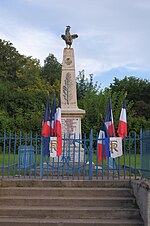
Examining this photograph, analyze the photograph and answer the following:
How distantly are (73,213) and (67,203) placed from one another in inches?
18.4

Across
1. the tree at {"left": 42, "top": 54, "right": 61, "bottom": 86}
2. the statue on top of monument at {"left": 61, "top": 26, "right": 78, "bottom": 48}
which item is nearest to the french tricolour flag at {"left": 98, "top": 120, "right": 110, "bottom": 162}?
the statue on top of monument at {"left": 61, "top": 26, "right": 78, "bottom": 48}

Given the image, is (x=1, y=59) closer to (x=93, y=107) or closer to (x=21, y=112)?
(x=21, y=112)

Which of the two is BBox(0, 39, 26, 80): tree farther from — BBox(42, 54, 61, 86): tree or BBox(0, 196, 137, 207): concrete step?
BBox(0, 196, 137, 207): concrete step

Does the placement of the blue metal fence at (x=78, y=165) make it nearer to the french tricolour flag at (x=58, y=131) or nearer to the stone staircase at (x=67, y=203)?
the french tricolour flag at (x=58, y=131)

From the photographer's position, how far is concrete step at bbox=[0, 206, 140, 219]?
7.97 metres

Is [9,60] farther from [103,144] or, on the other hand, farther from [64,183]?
[64,183]

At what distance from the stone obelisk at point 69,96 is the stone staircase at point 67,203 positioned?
461cm

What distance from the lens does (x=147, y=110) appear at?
4044cm

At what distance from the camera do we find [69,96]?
14.5 m

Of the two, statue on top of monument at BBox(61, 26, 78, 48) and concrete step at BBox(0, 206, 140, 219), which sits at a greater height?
statue on top of monument at BBox(61, 26, 78, 48)

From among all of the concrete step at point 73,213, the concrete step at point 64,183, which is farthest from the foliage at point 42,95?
the concrete step at point 73,213

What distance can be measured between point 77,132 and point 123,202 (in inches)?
223

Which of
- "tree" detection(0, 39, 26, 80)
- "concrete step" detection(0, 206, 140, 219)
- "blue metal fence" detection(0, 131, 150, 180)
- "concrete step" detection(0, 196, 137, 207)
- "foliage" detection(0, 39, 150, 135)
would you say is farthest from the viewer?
"tree" detection(0, 39, 26, 80)

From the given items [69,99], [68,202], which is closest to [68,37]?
[69,99]
